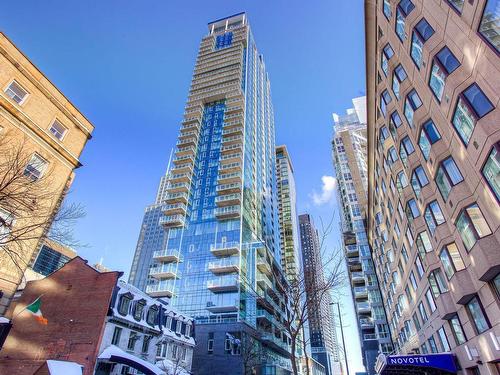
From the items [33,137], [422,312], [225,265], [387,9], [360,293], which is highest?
[387,9]

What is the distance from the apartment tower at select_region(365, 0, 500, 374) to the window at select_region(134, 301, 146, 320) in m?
23.0

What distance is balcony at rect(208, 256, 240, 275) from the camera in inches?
2026

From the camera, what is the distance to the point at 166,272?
54.1 meters

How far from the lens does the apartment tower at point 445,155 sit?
1170cm

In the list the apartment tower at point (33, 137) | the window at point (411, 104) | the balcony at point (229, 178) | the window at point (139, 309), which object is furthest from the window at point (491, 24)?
the balcony at point (229, 178)

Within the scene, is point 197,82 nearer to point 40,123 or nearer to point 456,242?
point 40,123

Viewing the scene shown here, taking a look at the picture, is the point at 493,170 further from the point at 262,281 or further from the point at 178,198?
the point at 178,198

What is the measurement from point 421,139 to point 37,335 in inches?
1213

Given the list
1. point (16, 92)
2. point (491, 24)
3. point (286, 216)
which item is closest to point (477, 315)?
point (491, 24)

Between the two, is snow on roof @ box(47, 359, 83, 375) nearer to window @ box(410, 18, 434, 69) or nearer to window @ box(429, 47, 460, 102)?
window @ box(429, 47, 460, 102)

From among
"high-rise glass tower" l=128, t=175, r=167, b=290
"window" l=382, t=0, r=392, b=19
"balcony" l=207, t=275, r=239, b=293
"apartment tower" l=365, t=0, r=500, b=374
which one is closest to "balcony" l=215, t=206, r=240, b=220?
"balcony" l=207, t=275, r=239, b=293

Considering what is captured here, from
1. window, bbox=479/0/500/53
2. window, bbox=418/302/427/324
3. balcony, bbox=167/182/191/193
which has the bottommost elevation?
window, bbox=418/302/427/324

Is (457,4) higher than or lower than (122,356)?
higher

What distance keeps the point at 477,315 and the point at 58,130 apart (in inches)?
980
